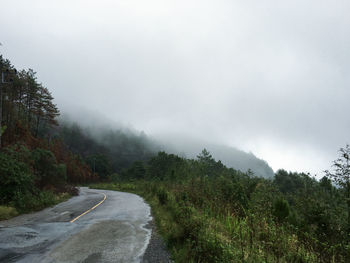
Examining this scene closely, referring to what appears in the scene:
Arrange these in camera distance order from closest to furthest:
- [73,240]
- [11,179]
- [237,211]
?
1. [73,240]
2. [237,211]
3. [11,179]

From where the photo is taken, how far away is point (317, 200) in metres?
9.44

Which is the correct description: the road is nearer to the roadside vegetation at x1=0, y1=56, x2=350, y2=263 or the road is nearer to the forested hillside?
the roadside vegetation at x1=0, y1=56, x2=350, y2=263

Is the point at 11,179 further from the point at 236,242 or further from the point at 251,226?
the point at 251,226

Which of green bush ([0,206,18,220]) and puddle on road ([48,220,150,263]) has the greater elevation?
puddle on road ([48,220,150,263])

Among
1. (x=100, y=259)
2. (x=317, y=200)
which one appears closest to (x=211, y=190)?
(x=317, y=200)

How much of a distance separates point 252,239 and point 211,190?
5788mm

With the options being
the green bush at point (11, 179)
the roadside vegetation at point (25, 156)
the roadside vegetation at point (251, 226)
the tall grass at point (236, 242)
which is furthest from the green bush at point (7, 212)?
the tall grass at point (236, 242)

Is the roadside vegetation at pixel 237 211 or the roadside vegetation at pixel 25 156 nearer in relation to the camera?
the roadside vegetation at pixel 237 211

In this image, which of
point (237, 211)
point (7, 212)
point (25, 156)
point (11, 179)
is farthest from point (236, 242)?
point (25, 156)

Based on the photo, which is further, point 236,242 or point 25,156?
point 25,156

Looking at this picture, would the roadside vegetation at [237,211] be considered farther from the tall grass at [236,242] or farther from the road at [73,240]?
the road at [73,240]

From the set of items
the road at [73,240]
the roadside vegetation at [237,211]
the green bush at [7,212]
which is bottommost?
the green bush at [7,212]

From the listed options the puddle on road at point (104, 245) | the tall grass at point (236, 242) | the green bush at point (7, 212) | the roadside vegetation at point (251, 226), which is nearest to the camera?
the tall grass at point (236, 242)

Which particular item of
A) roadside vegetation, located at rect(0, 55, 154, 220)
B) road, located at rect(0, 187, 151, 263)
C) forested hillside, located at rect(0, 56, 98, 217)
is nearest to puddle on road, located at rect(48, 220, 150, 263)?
road, located at rect(0, 187, 151, 263)
